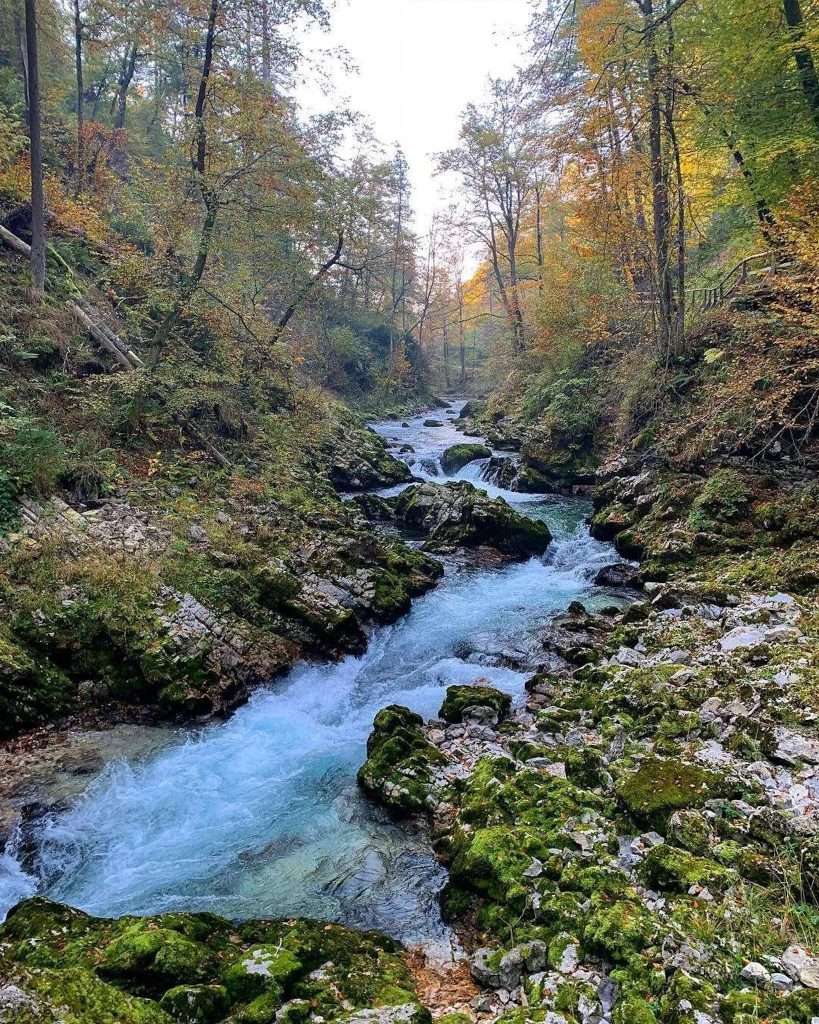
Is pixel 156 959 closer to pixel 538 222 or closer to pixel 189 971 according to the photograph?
pixel 189 971

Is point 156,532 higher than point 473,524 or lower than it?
higher

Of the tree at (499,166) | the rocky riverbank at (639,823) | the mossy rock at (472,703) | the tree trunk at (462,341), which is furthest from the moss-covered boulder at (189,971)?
the tree trunk at (462,341)

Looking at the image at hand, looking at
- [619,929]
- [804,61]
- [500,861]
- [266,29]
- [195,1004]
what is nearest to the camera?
[195,1004]

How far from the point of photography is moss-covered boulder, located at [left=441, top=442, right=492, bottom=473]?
2073 cm

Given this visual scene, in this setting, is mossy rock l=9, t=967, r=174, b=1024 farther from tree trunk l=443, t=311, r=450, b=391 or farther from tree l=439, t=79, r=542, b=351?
tree trunk l=443, t=311, r=450, b=391

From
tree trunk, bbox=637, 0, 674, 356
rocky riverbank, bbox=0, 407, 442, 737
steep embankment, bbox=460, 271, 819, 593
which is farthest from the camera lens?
tree trunk, bbox=637, 0, 674, 356

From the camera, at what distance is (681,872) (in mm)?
3775

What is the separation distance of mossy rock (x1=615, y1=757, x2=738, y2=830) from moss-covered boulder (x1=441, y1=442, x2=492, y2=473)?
53.0 ft

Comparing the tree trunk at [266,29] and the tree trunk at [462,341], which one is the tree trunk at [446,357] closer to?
the tree trunk at [462,341]

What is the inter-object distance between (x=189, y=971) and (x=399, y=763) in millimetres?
2916

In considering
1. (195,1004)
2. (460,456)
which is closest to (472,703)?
(195,1004)

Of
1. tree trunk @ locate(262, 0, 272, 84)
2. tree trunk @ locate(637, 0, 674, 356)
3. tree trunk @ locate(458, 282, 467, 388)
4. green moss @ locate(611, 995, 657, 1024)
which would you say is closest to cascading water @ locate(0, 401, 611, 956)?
green moss @ locate(611, 995, 657, 1024)

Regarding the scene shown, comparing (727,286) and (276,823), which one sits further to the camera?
(727,286)

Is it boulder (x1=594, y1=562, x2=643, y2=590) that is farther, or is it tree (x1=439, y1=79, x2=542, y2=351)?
tree (x1=439, y1=79, x2=542, y2=351)
